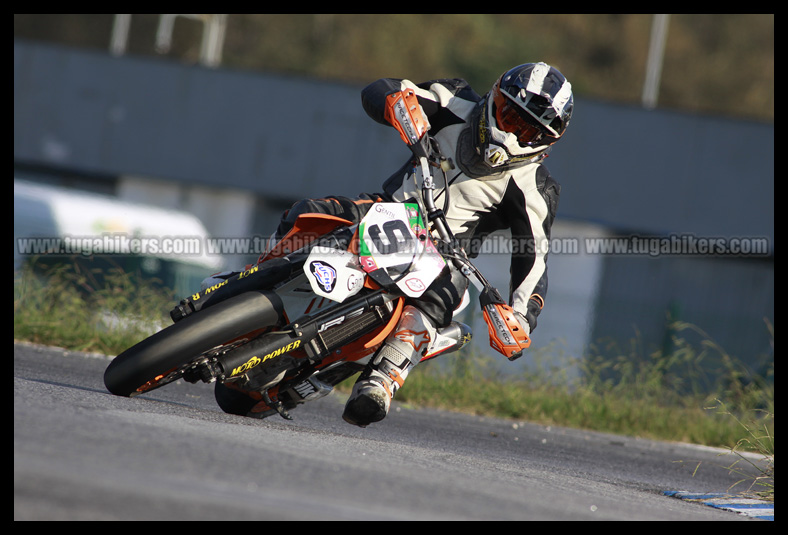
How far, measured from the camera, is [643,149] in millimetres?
19641

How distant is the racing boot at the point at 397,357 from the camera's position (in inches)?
173

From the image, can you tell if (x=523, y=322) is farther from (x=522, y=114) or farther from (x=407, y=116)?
(x=407, y=116)

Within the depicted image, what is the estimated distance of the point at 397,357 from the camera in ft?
14.8

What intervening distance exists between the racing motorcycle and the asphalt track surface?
0.74ft

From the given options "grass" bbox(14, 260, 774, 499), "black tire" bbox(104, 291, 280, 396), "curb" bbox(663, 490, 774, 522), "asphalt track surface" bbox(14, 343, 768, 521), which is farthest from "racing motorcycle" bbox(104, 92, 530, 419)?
"grass" bbox(14, 260, 774, 499)

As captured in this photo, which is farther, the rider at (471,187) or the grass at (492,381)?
the grass at (492,381)

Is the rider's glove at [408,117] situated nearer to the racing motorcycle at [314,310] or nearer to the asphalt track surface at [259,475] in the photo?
the racing motorcycle at [314,310]

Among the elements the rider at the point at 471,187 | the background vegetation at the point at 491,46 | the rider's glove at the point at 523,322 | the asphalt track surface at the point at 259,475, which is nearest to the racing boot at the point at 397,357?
the rider at the point at 471,187

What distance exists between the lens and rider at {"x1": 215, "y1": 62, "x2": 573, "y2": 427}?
4.54 m

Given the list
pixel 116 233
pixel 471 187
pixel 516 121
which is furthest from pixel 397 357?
pixel 116 233

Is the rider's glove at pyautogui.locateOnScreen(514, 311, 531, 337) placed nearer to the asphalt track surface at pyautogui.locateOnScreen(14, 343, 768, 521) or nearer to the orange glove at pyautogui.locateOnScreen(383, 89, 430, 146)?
the asphalt track surface at pyautogui.locateOnScreen(14, 343, 768, 521)

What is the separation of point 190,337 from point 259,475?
3.66 ft

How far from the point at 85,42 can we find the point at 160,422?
48.4 meters

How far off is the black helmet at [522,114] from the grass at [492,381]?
3923 mm
